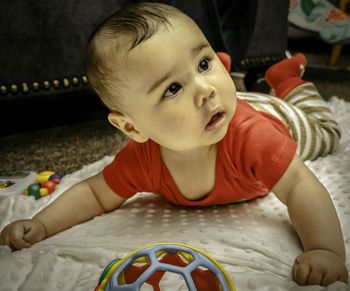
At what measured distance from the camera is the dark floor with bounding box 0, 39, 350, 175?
110 centimetres

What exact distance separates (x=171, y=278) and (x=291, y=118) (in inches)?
19.2

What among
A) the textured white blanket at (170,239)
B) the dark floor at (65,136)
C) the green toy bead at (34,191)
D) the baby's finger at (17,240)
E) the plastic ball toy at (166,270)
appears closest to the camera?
the plastic ball toy at (166,270)

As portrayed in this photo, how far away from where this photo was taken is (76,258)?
2.03 feet

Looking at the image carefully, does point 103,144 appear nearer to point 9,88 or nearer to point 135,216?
point 9,88

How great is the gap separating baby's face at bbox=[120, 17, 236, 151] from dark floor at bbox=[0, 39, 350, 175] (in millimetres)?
509

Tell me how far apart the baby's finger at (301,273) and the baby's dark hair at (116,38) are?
340 mm

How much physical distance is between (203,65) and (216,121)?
0.08m

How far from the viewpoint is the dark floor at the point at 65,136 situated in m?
1.10

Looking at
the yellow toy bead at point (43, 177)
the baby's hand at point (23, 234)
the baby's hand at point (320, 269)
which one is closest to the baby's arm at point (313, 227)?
the baby's hand at point (320, 269)

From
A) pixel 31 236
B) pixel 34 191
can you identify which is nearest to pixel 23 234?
pixel 31 236

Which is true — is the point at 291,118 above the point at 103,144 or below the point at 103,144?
above

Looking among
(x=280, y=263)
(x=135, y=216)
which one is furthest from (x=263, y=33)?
(x=280, y=263)

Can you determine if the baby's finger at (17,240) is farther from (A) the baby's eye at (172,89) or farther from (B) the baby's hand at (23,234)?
(A) the baby's eye at (172,89)

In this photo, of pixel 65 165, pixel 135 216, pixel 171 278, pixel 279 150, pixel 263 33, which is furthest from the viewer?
pixel 263 33
